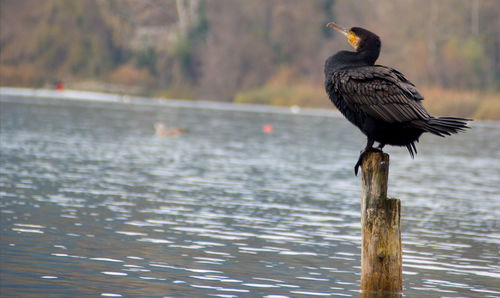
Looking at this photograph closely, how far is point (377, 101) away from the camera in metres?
10.8

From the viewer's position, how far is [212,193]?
21.6 metres

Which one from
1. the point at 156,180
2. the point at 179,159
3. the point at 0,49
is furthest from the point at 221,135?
the point at 0,49

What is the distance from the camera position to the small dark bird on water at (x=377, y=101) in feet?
35.0

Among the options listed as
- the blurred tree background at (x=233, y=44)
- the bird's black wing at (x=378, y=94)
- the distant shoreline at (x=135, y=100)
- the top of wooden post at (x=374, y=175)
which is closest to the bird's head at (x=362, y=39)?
the bird's black wing at (x=378, y=94)

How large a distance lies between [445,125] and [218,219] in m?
7.86

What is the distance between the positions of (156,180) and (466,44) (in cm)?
5718

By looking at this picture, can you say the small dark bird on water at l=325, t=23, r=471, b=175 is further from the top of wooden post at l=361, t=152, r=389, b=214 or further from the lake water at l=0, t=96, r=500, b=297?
the lake water at l=0, t=96, r=500, b=297

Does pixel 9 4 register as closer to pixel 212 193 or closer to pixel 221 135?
pixel 221 135

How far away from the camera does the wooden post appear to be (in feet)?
34.3

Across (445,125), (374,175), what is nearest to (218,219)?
(374,175)

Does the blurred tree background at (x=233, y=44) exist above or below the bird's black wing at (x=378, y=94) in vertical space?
above

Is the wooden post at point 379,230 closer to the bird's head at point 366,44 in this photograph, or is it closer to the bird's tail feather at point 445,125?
the bird's tail feather at point 445,125

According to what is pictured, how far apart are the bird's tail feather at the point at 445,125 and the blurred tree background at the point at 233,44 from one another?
6113 centimetres

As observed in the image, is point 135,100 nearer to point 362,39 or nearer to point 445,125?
point 362,39
